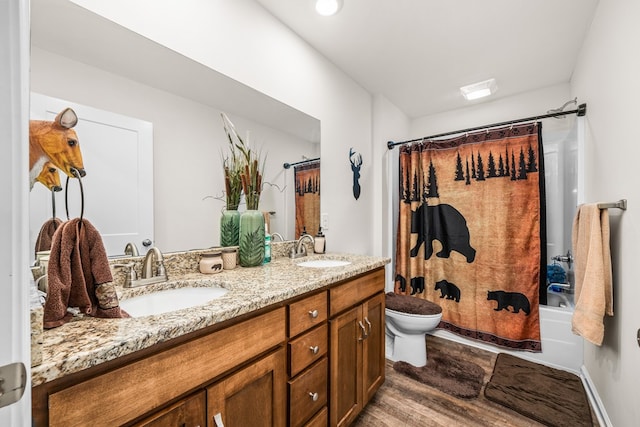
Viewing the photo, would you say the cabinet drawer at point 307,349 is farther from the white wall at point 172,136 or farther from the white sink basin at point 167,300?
the white wall at point 172,136

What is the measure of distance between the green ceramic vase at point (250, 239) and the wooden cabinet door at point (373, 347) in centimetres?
65

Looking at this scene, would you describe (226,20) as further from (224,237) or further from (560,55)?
(560,55)

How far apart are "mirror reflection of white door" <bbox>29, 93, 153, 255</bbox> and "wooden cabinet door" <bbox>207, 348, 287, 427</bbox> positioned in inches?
26.3

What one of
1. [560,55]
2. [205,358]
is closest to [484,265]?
[560,55]

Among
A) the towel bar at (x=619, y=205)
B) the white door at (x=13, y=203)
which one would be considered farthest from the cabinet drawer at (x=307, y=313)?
the towel bar at (x=619, y=205)

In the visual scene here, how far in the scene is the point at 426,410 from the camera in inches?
63.2

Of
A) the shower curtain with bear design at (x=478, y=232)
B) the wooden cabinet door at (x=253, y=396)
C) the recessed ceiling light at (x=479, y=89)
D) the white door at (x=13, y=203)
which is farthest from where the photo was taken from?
the recessed ceiling light at (x=479, y=89)

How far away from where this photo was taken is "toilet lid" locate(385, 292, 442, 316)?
6.62 feet

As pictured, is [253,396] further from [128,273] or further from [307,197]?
[307,197]

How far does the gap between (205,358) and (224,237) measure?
74 cm

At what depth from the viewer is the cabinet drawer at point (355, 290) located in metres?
1.27

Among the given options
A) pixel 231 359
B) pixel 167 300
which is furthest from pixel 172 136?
pixel 231 359

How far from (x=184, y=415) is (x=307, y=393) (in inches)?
21.7

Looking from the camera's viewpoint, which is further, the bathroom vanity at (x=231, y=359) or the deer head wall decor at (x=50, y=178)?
→ the deer head wall decor at (x=50, y=178)
